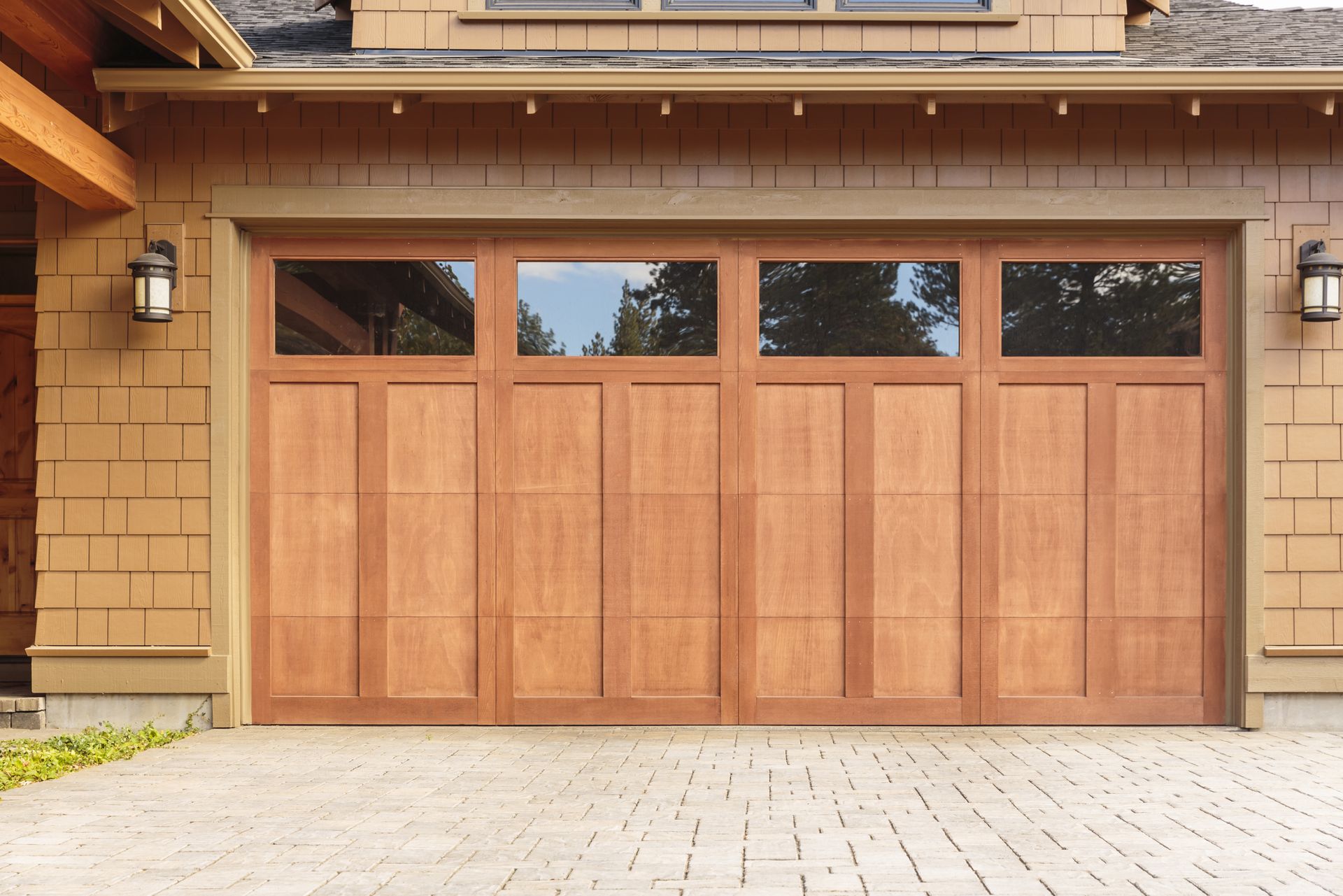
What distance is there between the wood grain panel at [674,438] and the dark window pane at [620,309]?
10.4 inches

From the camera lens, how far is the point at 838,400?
6555 millimetres

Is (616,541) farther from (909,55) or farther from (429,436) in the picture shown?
(909,55)

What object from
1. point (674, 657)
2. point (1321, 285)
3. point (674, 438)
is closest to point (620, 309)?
point (674, 438)

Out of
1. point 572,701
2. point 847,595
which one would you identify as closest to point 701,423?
point 847,595

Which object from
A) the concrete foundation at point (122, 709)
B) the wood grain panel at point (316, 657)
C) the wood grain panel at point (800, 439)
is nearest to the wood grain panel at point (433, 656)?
the wood grain panel at point (316, 657)

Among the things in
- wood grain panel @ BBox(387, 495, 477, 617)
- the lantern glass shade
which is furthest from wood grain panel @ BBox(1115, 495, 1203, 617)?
the lantern glass shade

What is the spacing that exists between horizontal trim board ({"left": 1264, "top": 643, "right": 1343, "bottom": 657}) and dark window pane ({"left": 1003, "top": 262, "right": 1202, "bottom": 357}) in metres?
1.84

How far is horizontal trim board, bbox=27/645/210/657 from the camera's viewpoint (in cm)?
633

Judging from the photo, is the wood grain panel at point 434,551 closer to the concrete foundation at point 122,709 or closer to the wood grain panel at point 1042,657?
the concrete foundation at point 122,709

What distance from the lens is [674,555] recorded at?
6.55 m

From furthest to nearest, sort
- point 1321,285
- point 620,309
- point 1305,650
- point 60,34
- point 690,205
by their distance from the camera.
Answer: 1. point 620,309
2. point 690,205
3. point 1305,650
4. point 1321,285
5. point 60,34

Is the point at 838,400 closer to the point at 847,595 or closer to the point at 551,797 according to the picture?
the point at 847,595

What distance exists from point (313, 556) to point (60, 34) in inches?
127

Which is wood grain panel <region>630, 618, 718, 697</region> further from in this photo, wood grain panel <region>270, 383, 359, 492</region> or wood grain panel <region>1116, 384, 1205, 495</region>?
wood grain panel <region>1116, 384, 1205, 495</region>
